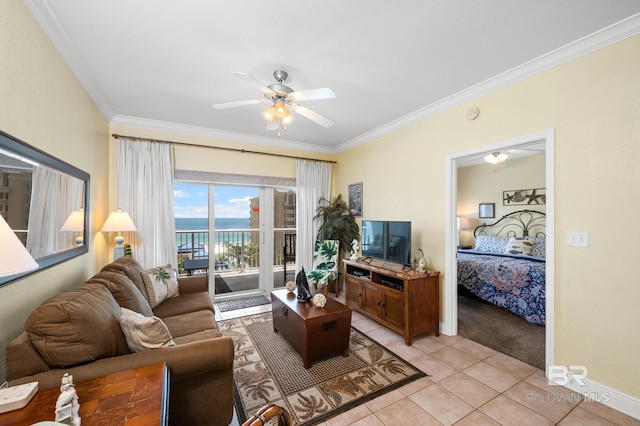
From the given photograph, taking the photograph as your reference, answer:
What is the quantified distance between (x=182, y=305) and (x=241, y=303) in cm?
Answer: 158

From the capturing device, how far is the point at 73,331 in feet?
4.08

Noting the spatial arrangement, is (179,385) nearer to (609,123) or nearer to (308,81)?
(308,81)

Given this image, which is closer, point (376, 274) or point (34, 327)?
point (34, 327)

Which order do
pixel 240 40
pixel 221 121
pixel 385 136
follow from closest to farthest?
pixel 240 40
pixel 221 121
pixel 385 136

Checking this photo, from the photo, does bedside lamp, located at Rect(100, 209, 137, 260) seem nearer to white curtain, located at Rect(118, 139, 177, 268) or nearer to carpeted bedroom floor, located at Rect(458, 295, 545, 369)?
white curtain, located at Rect(118, 139, 177, 268)

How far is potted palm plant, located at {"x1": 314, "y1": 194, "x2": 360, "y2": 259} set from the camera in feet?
14.6

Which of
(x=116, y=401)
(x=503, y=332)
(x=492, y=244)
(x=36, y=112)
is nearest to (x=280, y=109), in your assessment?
(x=36, y=112)

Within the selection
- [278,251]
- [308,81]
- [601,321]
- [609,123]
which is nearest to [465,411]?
[601,321]

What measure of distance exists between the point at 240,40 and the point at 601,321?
342 cm

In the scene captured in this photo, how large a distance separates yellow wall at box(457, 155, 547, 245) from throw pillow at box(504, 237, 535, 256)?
0.90m

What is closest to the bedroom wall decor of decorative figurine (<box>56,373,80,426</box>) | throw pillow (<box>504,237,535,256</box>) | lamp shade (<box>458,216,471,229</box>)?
lamp shade (<box>458,216,471,229</box>)

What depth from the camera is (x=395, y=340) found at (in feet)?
9.48

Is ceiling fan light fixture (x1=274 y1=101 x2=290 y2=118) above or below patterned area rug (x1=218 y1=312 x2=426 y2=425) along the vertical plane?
above

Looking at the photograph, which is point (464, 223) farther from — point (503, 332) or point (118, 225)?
point (118, 225)
